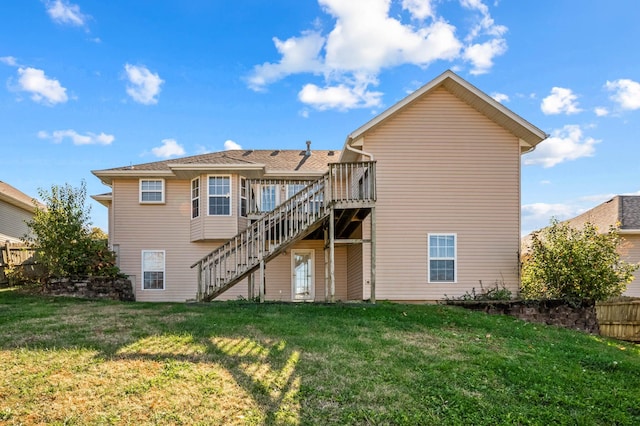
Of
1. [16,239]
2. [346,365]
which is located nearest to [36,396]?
[346,365]

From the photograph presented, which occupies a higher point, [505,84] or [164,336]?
[505,84]

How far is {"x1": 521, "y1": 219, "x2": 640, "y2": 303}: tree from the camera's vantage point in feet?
45.5

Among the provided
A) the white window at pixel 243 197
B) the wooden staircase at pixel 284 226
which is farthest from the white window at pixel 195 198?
the wooden staircase at pixel 284 226

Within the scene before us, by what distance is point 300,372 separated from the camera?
719cm

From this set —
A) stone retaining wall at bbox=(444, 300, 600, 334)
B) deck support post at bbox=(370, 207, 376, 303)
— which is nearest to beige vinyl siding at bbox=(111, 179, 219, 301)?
deck support post at bbox=(370, 207, 376, 303)

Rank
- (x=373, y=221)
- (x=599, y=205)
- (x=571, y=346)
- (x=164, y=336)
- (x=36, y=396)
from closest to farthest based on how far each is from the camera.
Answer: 1. (x=36, y=396)
2. (x=164, y=336)
3. (x=571, y=346)
4. (x=373, y=221)
5. (x=599, y=205)

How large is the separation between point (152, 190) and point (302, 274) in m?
6.15

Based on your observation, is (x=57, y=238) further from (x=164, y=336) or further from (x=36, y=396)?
(x=36, y=396)

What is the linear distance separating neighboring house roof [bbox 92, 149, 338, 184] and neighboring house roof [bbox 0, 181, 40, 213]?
6496 mm

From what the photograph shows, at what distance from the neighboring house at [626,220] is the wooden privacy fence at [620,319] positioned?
4690mm

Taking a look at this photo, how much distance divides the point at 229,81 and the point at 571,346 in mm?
13938

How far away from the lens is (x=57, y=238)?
16016mm

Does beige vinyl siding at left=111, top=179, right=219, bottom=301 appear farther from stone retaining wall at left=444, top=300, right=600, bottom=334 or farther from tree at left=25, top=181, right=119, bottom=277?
stone retaining wall at left=444, top=300, right=600, bottom=334

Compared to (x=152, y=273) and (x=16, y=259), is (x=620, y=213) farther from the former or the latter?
(x=16, y=259)
